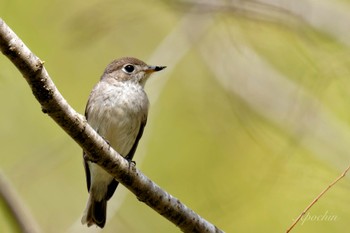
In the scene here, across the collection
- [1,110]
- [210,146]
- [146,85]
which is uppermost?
[146,85]

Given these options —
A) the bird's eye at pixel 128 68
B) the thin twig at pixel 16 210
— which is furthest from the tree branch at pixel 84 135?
the bird's eye at pixel 128 68

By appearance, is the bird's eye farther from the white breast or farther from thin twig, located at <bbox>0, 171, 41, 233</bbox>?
thin twig, located at <bbox>0, 171, 41, 233</bbox>

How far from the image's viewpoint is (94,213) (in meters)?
6.55

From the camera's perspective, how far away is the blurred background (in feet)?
20.7

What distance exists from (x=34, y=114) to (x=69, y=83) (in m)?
0.71

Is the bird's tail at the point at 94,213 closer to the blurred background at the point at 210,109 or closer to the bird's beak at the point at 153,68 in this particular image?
the blurred background at the point at 210,109

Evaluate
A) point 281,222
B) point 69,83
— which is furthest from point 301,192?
point 69,83

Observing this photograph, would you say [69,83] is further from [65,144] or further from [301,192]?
[301,192]

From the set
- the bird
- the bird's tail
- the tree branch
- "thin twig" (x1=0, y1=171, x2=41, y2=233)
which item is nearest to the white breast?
the bird

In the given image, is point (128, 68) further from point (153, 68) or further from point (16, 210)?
point (16, 210)

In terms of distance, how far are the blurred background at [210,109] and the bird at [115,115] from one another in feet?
0.55

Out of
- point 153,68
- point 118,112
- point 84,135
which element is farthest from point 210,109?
point 84,135

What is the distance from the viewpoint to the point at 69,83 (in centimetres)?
862

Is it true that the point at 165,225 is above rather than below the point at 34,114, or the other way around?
below
